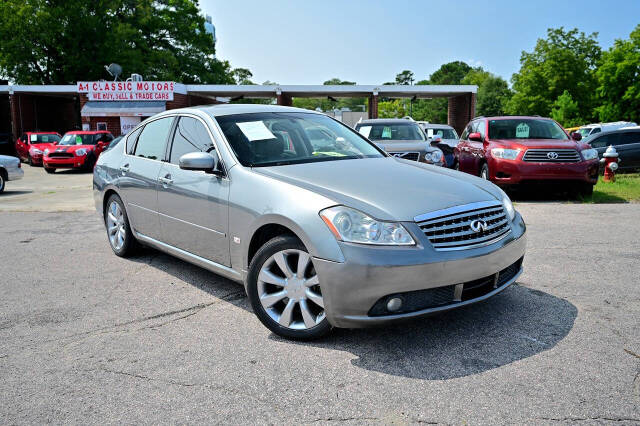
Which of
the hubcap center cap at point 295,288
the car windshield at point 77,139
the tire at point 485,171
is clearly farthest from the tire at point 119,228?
the car windshield at point 77,139

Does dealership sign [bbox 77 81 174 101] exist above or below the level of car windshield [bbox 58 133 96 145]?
above

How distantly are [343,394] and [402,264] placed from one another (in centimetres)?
80

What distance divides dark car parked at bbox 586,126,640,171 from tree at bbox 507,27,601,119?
45984 mm

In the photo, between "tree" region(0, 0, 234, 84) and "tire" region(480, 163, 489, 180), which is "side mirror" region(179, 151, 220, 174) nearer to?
"tire" region(480, 163, 489, 180)

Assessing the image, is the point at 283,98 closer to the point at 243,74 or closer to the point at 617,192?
the point at 617,192

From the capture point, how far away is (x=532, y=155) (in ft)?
32.3

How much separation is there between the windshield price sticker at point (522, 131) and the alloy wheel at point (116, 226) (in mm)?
8027

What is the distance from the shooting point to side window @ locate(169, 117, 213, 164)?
4539mm

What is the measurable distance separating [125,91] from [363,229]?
1188 inches

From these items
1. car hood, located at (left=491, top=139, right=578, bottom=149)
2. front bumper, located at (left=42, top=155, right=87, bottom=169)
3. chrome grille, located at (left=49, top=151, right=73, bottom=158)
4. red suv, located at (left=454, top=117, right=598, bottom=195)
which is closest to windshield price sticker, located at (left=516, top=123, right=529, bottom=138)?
red suv, located at (left=454, top=117, right=598, bottom=195)

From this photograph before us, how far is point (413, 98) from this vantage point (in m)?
36.3

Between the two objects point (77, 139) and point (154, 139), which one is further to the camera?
point (77, 139)

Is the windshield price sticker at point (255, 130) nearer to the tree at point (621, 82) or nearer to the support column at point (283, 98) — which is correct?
the support column at point (283, 98)

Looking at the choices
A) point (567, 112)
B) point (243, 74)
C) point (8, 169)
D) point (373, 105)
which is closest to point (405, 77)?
point (243, 74)
